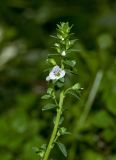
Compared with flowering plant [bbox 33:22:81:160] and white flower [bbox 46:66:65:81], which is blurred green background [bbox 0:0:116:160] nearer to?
flowering plant [bbox 33:22:81:160]

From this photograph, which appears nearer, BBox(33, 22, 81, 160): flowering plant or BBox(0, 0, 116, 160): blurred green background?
BBox(33, 22, 81, 160): flowering plant

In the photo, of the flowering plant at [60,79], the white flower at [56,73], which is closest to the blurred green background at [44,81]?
the flowering plant at [60,79]

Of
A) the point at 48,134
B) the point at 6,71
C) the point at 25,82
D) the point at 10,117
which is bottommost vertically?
the point at 48,134

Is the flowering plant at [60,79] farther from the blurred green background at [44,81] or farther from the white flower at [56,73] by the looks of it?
the blurred green background at [44,81]

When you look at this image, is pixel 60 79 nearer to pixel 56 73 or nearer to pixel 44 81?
pixel 56 73

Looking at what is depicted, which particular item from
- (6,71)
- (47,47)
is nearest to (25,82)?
(6,71)

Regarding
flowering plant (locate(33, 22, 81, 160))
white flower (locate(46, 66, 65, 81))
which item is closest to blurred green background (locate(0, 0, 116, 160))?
flowering plant (locate(33, 22, 81, 160))

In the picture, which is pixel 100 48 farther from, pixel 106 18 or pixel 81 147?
pixel 106 18

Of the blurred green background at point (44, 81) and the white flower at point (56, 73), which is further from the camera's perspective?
the blurred green background at point (44, 81)
